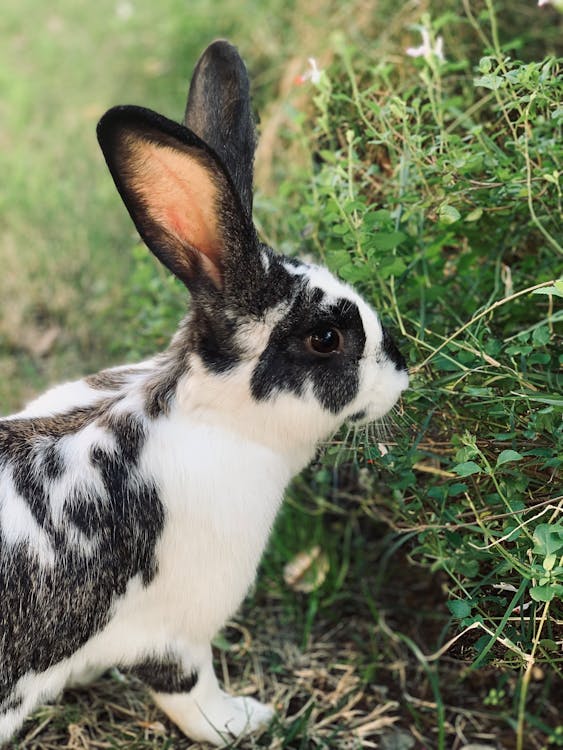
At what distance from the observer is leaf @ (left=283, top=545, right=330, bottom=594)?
9.99 ft

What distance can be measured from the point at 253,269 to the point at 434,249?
76cm

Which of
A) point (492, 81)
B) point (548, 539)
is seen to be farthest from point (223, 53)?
point (548, 539)

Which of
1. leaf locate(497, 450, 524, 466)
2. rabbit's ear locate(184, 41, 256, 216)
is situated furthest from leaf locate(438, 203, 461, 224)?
leaf locate(497, 450, 524, 466)

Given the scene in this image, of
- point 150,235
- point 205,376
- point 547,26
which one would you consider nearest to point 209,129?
point 150,235

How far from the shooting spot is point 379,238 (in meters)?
2.37

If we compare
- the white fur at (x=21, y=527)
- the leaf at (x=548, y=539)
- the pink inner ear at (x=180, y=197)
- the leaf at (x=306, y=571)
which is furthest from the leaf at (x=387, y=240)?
the leaf at (x=306, y=571)

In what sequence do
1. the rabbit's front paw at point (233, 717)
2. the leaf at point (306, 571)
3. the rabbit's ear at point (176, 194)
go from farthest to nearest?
1. the leaf at point (306, 571)
2. the rabbit's front paw at point (233, 717)
3. the rabbit's ear at point (176, 194)

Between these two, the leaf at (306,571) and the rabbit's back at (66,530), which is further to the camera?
the leaf at (306,571)

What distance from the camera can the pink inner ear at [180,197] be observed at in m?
1.94

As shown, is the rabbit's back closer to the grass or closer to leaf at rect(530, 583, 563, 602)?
the grass

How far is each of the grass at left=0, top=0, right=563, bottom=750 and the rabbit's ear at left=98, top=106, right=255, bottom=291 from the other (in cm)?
39

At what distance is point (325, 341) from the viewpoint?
212 centimetres

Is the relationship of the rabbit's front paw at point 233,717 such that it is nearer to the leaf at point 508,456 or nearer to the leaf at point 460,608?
the leaf at point 460,608

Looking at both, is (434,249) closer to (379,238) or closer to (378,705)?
(379,238)
